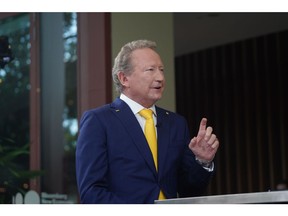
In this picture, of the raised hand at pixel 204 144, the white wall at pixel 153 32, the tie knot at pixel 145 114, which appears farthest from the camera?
the white wall at pixel 153 32

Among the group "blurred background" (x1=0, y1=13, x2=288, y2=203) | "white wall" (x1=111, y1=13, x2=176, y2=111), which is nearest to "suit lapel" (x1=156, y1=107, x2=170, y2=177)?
"blurred background" (x1=0, y1=13, x2=288, y2=203)

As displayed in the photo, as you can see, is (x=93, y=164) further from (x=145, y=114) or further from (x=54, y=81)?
(x=54, y=81)

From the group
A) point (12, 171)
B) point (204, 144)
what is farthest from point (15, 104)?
point (204, 144)

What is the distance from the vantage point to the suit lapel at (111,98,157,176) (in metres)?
2.51

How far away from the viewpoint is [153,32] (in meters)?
5.54

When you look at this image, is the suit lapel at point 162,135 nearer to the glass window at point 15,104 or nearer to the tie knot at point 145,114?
the tie knot at point 145,114

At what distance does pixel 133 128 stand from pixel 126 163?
128 millimetres

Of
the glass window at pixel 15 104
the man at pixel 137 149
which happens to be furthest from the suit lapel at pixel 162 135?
the glass window at pixel 15 104

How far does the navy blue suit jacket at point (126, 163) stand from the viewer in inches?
96.5

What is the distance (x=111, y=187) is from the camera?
2.49 metres

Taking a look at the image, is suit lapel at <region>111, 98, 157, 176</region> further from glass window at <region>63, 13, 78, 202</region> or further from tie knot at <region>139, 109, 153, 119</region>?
glass window at <region>63, 13, 78, 202</region>

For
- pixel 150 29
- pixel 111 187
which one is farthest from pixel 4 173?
pixel 111 187
